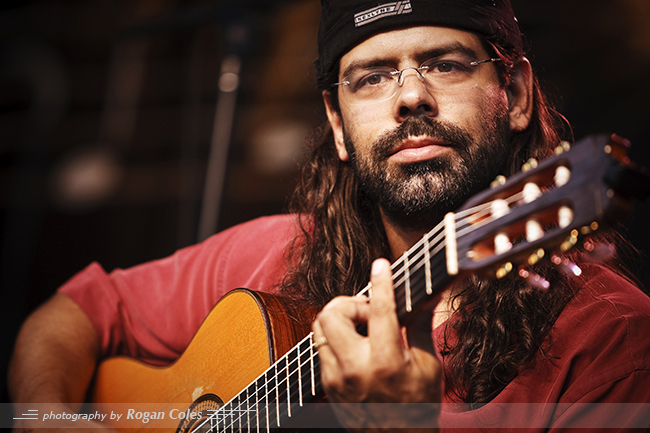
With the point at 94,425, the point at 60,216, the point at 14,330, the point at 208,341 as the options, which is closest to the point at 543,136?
the point at 208,341

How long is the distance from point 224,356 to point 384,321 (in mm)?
518

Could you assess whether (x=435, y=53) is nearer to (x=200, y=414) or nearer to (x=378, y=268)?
(x=378, y=268)

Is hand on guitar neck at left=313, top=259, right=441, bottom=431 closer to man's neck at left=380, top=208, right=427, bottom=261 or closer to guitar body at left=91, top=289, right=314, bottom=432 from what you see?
guitar body at left=91, top=289, right=314, bottom=432

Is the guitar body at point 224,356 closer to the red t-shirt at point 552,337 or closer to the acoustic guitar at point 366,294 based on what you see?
the acoustic guitar at point 366,294

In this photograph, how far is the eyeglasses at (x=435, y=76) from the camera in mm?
1127

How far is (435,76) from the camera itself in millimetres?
1131

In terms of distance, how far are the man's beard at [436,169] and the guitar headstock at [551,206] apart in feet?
1.24

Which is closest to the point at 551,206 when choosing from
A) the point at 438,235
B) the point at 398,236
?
the point at 438,235

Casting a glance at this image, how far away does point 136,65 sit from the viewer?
2715mm

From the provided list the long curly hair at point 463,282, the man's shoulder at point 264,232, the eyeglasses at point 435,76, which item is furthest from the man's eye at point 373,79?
the man's shoulder at point 264,232

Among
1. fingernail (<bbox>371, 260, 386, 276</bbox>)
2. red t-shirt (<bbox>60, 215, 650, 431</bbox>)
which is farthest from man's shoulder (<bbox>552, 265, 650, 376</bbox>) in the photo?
fingernail (<bbox>371, 260, 386, 276</bbox>)

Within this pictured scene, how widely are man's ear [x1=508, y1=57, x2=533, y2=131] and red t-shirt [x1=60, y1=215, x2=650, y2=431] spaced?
0.39m

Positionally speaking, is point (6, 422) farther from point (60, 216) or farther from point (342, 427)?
point (60, 216)

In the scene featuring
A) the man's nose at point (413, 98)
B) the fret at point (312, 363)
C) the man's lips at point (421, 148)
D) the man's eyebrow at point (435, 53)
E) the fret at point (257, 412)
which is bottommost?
the fret at point (257, 412)
